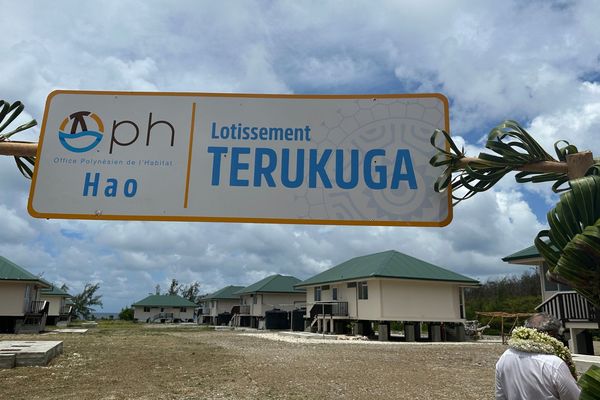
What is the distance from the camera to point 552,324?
3279 mm

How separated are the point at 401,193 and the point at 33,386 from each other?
10.2 m

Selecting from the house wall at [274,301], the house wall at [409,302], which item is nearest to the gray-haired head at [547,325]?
the house wall at [409,302]

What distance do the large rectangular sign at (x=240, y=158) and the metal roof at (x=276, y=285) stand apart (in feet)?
139

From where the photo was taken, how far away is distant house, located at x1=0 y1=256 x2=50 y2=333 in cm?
2894

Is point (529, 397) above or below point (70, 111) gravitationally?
below

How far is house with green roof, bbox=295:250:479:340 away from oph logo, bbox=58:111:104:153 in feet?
81.2

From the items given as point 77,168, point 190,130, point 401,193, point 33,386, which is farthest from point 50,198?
point 33,386

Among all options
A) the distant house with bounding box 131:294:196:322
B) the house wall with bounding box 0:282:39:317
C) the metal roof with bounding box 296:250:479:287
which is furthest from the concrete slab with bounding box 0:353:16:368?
the distant house with bounding box 131:294:196:322

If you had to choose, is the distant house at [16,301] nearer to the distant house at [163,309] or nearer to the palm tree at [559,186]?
the palm tree at [559,186]

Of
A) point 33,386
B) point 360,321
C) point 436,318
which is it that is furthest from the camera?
point 360,321

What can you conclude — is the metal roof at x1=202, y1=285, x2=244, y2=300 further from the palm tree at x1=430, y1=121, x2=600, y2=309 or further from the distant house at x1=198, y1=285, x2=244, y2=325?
the palm tree at x1=430, y1=121, x2=600, y2=309

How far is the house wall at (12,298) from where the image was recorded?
29.0m

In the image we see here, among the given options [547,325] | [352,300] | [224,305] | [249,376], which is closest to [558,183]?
[547,325]

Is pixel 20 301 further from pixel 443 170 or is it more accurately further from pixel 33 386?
pixel 443 170
